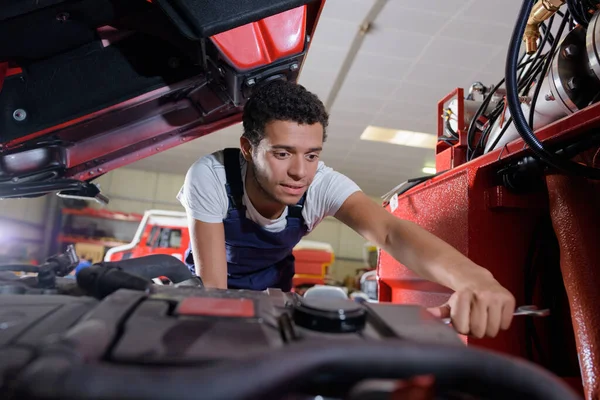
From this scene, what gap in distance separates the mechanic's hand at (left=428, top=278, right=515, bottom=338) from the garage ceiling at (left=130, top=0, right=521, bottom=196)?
3.42 m

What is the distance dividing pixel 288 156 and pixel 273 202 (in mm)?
249

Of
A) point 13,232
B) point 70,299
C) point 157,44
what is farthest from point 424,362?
point 13,232

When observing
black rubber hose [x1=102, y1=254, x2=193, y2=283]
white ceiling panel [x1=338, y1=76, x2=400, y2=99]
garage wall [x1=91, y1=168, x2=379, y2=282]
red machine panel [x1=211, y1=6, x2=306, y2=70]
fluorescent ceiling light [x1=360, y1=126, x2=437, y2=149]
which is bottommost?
black rubber hose [x1=102, y1=254, x2=193, y2=283]

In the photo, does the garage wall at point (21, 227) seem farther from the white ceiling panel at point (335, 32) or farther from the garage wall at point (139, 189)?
the white ceiling panel at point (335, 32)

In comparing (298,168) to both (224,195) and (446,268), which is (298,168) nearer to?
(224,195)

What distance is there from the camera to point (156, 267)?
806 millimetres

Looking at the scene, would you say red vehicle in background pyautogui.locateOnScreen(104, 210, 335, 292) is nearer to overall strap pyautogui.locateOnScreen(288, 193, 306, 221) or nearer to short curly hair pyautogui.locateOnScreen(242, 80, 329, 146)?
overall strap pyautogui.locateOnScreen(288, 193, 306, 221)

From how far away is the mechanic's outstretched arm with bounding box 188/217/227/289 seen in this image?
1.45 meters

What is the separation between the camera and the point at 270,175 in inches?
53.7

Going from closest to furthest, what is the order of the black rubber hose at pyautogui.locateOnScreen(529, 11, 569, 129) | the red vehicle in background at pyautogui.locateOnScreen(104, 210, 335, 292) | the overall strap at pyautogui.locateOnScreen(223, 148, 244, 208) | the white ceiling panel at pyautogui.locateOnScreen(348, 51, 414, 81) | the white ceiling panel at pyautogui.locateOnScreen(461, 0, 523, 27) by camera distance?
the black rubber hose at pyautogui.locateOnScreen(529, 11, 569, 129)
the overall strap at pyautogui.locateOnScreen(223, 148, 244, 208)
the white ceiling panel at pyautogui.locateOnScreen(461, 0, 523, 27)
the white ceiling panel at pyautogui.locateOnScreen(348, 51, 414, 81)
the red vehicle in background at pyautogui.locateOnScreen(104, 210, 335, 292)

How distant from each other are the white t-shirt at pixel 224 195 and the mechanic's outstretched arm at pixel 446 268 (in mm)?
50

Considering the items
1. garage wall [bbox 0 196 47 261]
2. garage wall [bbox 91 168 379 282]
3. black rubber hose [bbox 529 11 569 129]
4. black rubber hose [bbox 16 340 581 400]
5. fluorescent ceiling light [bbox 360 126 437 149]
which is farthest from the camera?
garage wall [bbox 91 168 379 282]

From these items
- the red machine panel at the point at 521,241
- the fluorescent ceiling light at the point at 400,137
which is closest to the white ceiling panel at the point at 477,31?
the fluorescent ceiling light at the point at 400,137

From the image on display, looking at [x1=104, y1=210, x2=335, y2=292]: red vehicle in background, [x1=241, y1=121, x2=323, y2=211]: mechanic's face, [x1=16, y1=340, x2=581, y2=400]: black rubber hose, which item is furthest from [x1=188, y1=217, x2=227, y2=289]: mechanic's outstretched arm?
[x1=104, y1=210, x2=335, y2=292]: red vehicle in background
